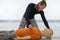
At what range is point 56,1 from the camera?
5109 millimetres

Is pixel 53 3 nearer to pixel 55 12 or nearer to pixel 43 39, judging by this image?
pixel 55 12

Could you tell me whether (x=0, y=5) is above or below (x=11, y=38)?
above

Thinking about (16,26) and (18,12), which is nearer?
(16,26)

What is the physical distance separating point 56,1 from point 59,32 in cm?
83

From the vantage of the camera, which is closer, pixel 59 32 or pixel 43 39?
pixel 43 39

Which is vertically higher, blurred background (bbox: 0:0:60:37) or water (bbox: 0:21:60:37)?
blurred background (bbox: 0:0:60:37)

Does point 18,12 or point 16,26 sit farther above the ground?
point 18,12

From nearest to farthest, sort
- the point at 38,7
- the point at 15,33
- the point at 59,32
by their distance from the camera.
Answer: the point at 15,33 < the point at 38,7 < the point at 59,32

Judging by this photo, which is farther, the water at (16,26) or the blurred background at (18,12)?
the blurred background at (18,12)

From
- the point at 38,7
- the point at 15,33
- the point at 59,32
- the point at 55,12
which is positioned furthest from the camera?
the point at 55,12

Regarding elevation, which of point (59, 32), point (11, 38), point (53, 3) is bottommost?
point (59, 32)

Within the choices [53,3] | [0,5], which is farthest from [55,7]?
[0,5]

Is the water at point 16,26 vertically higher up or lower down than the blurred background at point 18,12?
lower down

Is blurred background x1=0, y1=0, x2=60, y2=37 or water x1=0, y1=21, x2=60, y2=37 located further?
blurred background x1=0, y1=0, x2=60, y2=37
